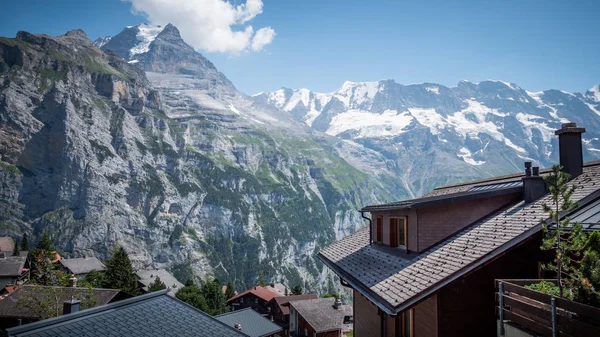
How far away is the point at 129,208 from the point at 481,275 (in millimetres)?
185932

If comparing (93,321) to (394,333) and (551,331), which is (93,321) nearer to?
(394,333)

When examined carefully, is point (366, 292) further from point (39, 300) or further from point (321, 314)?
point (321, 314)

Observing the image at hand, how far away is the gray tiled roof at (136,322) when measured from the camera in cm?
1018

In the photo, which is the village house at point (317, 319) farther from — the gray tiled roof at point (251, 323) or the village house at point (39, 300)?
the village house at point (39, 300)

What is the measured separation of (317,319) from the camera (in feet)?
179

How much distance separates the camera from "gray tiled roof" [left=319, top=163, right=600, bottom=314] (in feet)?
30.6

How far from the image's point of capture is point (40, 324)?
33.0 ft

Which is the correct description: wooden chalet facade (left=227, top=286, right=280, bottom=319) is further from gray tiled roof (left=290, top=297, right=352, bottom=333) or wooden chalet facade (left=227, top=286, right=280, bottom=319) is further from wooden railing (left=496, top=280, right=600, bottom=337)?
wooden railing (left=496, top=280, right=600, bottom=337)

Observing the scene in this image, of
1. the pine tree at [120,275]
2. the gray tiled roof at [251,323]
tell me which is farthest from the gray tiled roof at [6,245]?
the gray tiled roof at [251,323]

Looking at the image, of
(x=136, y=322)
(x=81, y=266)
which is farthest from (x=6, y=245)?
(x=136, y=322)

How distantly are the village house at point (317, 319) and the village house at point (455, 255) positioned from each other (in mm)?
39981

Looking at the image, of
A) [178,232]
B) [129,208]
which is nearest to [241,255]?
[178,232]

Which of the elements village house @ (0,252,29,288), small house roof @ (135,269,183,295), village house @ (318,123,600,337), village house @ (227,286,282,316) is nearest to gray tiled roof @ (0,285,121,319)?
village house @ (0,252,29,288)

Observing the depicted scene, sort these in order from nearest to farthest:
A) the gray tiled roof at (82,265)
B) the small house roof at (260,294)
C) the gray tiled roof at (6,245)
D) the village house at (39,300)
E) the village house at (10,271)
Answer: the village house at (39,300) < the village house at (10,271) < the small house roof at (260,294) < the gray tiled roof at (6,245) < the gray tiled roof at (82,265)
